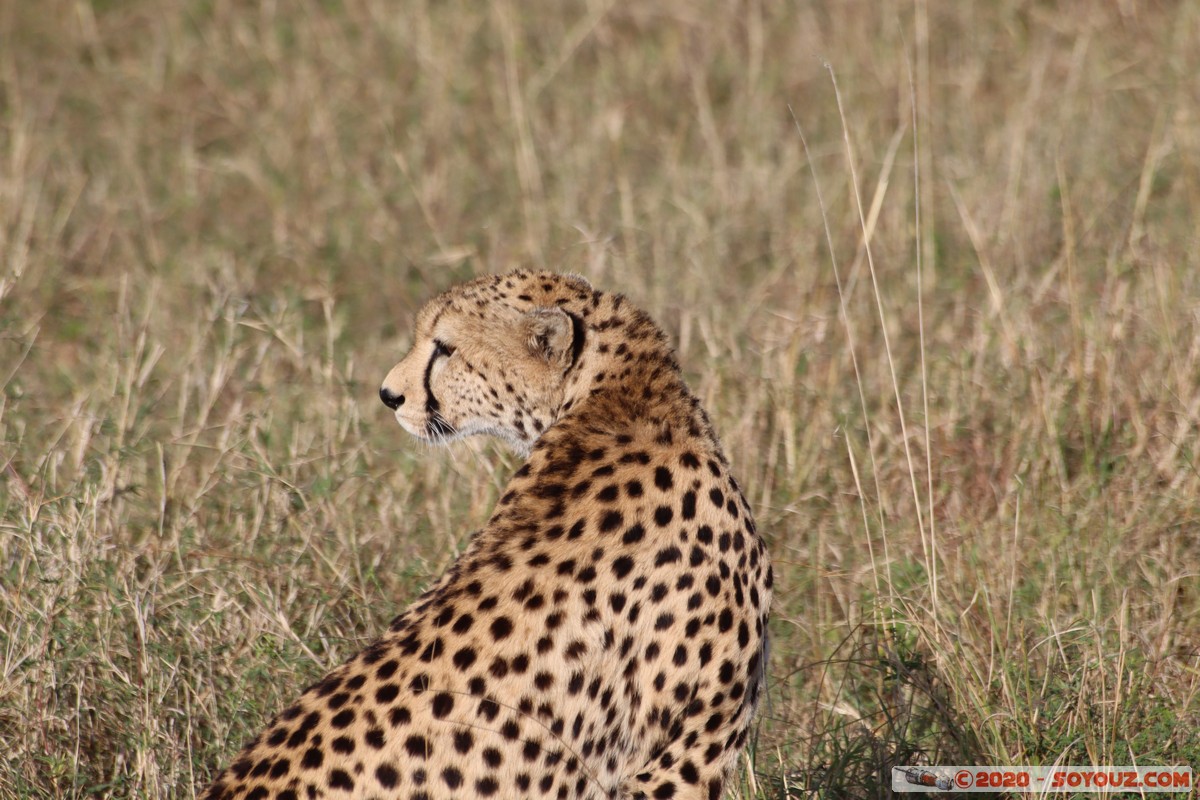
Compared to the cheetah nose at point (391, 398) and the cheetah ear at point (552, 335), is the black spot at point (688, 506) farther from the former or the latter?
the cheetah nose at point (391, 398)

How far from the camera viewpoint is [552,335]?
10.4 ft

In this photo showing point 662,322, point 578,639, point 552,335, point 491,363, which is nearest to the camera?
point 578,639

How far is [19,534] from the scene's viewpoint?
3.43 m

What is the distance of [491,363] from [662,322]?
1.95 meters

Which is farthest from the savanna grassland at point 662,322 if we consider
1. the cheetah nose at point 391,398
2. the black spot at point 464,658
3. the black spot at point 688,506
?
the black spot at point 464,658

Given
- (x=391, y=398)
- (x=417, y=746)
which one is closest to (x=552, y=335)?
(x=391, y=398)

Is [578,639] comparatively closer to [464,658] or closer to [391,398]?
[464,658]

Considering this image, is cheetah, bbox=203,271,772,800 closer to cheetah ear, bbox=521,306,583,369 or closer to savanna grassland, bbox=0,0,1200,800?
cheetah ear, bbox=521,306,583,369

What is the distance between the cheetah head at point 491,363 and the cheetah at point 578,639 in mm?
13

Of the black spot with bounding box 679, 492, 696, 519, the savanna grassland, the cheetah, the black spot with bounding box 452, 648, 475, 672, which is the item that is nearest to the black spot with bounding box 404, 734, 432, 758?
the cheetah

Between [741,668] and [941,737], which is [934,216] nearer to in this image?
[941,737]

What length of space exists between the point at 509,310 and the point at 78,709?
1222 millimetres

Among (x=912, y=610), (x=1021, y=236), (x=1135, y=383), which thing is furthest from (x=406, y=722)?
(x=1021, y=236)

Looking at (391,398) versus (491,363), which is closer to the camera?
(491,363)
